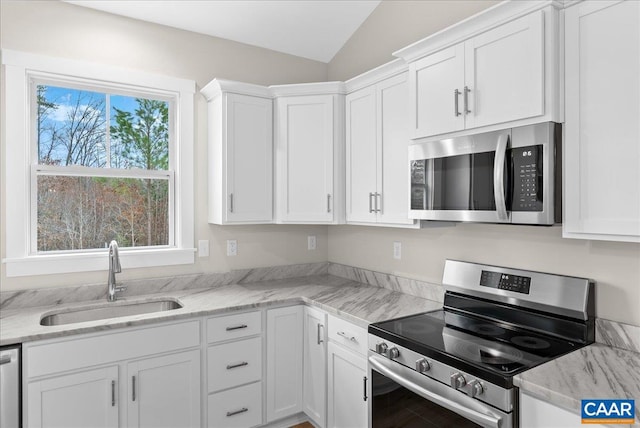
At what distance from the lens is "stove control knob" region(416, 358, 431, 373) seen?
68.5 inches

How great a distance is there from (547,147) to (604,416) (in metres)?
0.96

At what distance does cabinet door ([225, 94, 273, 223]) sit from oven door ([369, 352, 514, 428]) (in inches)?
53.2

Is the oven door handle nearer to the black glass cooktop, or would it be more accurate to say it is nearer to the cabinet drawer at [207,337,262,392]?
the black glass cooktop

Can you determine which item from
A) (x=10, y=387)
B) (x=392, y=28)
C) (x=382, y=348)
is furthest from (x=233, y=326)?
(x=392, y=28)

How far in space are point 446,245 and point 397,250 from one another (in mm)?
427

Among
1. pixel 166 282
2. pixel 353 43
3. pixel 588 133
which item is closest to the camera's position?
pixel 588 133

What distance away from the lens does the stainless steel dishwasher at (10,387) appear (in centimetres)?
185

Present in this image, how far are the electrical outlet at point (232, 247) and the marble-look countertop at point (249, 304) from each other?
242mm

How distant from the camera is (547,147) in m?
1.64

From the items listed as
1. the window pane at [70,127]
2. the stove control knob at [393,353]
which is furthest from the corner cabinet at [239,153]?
the stove control knob at [393,353]

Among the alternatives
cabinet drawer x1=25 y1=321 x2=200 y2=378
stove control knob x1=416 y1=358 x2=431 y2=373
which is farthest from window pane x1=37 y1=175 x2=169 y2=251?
stove control knob x1=416 y1=358 x2=431 y2=373

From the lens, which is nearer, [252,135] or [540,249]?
[540,249]

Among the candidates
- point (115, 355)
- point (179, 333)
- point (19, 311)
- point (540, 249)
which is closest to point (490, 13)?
point (540, 249)

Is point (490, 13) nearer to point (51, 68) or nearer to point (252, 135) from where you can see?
point (252, 135)
